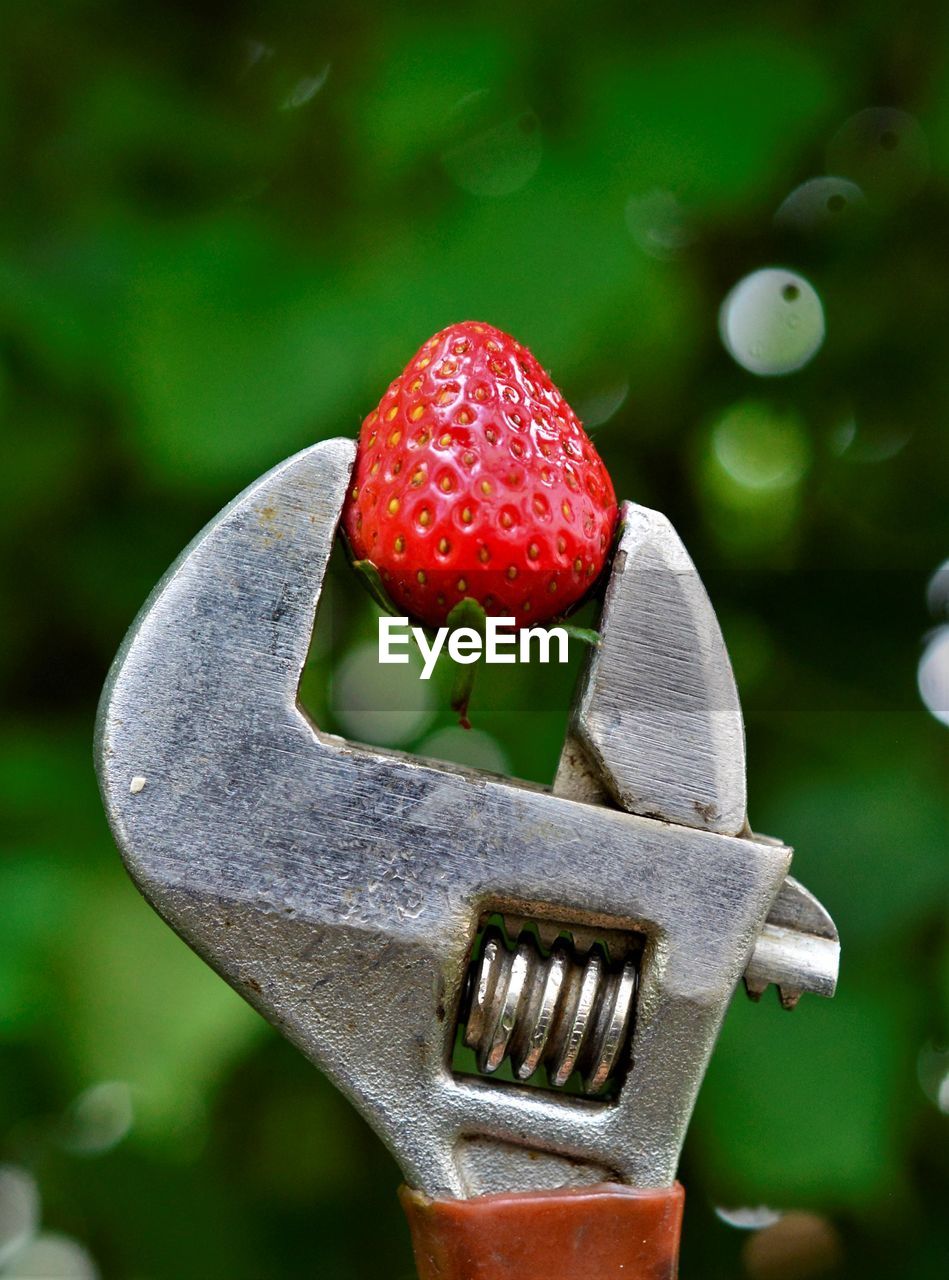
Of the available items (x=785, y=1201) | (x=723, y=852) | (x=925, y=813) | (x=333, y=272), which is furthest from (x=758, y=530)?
(x=723, y=852)

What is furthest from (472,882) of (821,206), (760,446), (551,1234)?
(821,206)

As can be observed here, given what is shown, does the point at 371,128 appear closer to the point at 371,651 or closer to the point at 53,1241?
the point at 371,651

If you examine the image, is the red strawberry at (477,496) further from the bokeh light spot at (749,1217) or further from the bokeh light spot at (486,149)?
the bokeh light spot at (749,1217)

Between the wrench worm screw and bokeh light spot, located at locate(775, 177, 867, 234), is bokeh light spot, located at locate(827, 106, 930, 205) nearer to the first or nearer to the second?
bokeh light spot, located at locate(775, 177, 867, 234)

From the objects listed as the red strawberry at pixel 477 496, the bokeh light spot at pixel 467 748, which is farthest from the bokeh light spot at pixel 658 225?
the red strawberry at pixel 477 496

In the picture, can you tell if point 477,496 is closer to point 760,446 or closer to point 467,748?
point 467,748

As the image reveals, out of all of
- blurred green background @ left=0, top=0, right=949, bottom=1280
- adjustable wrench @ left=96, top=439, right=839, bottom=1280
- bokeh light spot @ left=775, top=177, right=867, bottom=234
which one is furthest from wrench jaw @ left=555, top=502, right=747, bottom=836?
bokeh light spot @ left=775, top=177, right=867, bottom=234
